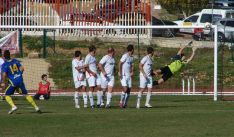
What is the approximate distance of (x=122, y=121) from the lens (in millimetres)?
26016

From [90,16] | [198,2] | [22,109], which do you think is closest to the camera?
[22,109]

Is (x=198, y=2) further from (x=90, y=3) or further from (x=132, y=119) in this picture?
(x=132, y=119)

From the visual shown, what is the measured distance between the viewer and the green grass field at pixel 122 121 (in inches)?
910

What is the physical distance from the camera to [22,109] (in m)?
31.2

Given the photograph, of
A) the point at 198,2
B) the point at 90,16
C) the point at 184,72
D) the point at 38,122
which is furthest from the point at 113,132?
the point at 198,2

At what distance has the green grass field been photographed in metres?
23.1

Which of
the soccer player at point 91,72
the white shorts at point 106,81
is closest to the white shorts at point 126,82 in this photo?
the white shorts at point 106,81

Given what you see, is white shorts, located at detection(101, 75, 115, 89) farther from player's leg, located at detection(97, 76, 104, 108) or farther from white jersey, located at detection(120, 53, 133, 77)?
white jersey, located at detection(120, 53, 133, 77)

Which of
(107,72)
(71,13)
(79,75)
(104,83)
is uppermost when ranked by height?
(71,13)

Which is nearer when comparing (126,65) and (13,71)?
(13,71)

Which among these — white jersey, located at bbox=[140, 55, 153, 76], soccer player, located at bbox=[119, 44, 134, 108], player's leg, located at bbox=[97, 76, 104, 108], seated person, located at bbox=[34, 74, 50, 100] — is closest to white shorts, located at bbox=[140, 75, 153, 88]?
white jersey, located at bbox=[140, 55, 153, 76]

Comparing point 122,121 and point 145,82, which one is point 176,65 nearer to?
point 145,82

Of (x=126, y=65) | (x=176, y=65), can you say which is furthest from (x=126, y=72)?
(x=176, y=65)

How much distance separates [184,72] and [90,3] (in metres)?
13.7
